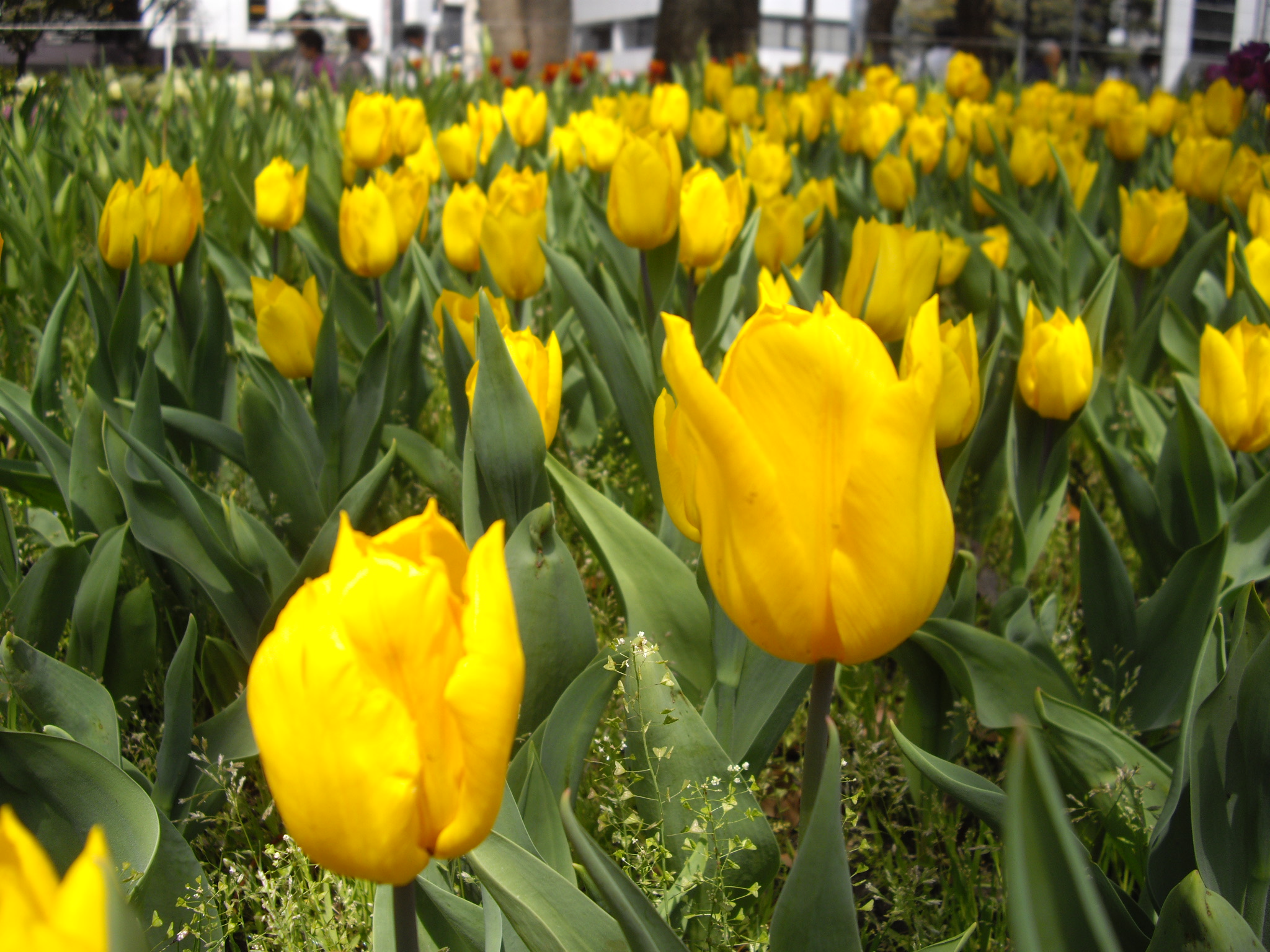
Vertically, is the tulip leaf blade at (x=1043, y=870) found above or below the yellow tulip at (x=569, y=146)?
below

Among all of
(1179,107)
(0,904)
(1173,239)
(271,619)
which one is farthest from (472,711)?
(1179,107)

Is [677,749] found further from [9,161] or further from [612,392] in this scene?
[9,161]

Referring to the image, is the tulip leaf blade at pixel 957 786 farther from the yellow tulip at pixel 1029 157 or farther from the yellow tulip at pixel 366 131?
the yellow tulip at pixel 1029 157

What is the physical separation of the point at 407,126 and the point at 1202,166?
2256 millimetres

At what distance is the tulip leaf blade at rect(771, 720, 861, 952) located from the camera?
0.58 meters

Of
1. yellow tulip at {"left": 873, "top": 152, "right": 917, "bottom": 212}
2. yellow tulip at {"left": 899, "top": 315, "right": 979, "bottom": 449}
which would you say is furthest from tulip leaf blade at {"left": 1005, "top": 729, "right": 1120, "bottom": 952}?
yellow tulip at {"left": 873, "top": 152, "right": 917, "bottom": 212}

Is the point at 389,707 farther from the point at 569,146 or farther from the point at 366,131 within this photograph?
the point at 569,146

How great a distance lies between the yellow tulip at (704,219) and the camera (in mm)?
1808

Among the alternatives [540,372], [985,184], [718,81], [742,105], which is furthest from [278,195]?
[718,81]

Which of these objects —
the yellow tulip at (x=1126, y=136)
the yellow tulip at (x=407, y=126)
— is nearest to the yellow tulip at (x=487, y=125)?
the yellow tulip at (x=407, y=126)

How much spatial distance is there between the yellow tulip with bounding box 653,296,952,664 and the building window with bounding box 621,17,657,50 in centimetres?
4150

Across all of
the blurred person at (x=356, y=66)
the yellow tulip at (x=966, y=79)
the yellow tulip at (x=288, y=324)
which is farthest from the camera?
the blurred person at (x=356, y=66)

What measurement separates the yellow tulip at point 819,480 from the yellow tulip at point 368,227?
147cm

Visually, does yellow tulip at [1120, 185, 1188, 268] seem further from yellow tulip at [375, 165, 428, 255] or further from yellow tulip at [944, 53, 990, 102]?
yellow tulip at [944, 53, 990, 102]
